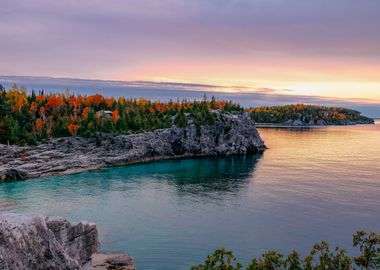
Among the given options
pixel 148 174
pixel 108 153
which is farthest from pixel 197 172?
pixel 108 153

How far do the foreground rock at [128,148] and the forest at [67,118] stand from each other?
5200 millimetres

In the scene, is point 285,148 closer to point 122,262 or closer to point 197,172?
point 197,172

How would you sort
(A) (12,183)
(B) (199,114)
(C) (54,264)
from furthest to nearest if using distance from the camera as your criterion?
A: (B) (199,114) → (A) (12,183) → (C) (54,264)

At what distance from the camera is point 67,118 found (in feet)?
530

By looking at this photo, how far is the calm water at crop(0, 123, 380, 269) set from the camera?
6241 cm

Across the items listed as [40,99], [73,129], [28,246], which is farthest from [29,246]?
[40,99]

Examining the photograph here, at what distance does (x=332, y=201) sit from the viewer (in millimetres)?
88625

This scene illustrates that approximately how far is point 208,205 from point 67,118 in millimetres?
98215

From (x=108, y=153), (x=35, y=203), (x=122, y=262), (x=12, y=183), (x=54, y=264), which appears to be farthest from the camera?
(x=108, y=153)

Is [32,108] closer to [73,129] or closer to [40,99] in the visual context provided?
[40,99]

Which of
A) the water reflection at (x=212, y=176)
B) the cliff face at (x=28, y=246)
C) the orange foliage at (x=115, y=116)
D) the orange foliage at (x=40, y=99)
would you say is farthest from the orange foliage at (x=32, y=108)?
the cliff face at (x=28, y=246)

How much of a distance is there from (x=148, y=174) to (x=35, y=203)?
1808 inches

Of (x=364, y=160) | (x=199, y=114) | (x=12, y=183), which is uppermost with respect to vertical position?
(x=199, y=114)

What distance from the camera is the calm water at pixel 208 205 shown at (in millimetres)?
62406
